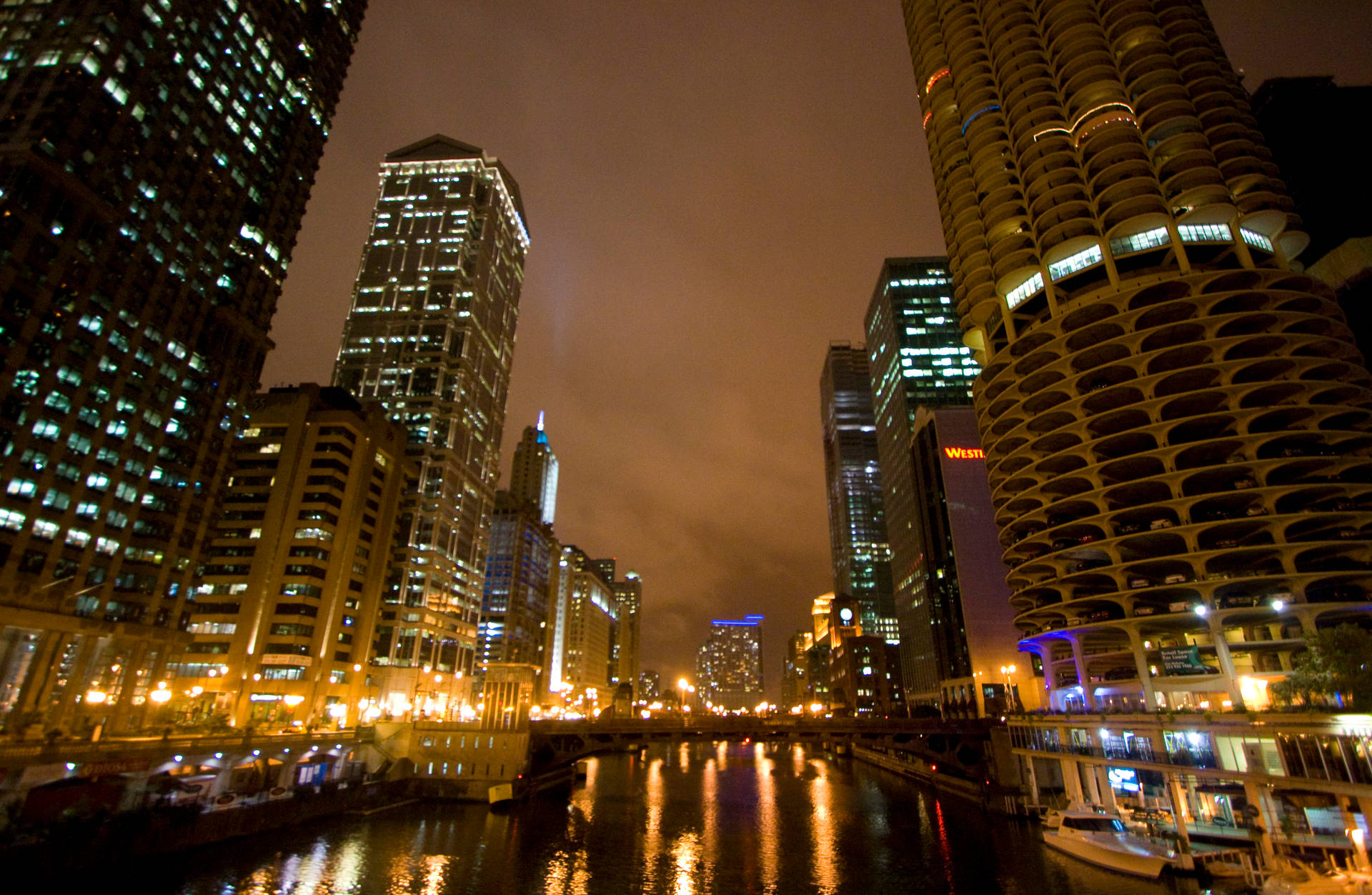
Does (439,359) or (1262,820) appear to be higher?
(439,359)

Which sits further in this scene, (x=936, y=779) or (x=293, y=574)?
(x=293, y=574)

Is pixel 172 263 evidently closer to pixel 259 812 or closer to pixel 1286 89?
pixel 259 812

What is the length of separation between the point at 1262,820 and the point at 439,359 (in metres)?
150

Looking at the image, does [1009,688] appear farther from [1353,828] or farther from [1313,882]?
[1313,882]

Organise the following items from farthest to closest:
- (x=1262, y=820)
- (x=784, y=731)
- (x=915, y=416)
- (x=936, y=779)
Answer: (x=915, y=416) < (x=936, y=779) < (x=784, y=731) < (x=1262, y=820)

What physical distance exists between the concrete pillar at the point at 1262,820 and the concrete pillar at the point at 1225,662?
14.4 m

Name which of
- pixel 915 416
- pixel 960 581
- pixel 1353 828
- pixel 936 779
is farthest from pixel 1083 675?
pixel 915 416

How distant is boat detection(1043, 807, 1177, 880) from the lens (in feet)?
136

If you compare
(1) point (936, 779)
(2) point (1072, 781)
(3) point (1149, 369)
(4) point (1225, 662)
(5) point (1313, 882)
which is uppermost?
(3) point (1149, 369)

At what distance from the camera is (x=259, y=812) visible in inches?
2076

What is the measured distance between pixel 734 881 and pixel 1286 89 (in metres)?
142

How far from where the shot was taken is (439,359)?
152500 mm

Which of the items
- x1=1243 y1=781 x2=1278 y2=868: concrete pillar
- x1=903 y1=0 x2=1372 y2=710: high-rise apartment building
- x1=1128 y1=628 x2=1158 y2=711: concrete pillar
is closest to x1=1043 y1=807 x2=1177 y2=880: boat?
x1=1243 y1=781 x2=1278 y2=868: concrete pillar

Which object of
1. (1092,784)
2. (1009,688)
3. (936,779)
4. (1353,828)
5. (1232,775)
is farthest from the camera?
(1009,688)
